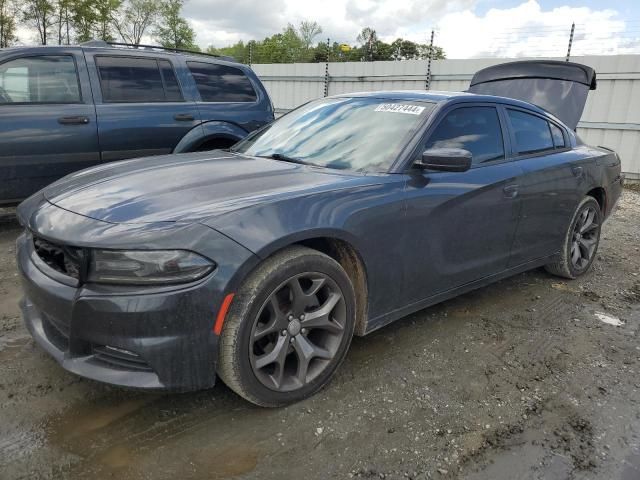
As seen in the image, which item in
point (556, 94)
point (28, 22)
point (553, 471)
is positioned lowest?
point (553, 471)

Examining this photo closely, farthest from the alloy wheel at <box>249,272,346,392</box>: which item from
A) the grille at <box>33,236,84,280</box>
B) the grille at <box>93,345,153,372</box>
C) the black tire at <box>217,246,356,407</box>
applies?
the grille at <box>33,236,84,280</box>

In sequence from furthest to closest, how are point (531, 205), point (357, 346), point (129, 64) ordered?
point (129, 64), point (531, 205), point (357, 346)

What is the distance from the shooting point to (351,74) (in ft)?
42.5

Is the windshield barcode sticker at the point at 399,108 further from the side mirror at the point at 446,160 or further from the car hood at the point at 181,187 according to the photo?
the car hood at the point at 181,187

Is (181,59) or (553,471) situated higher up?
(181,59)

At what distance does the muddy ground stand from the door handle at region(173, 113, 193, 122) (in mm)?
2769

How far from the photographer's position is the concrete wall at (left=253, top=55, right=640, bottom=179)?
31.4ft

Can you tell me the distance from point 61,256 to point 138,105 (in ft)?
11.3

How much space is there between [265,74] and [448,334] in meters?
13.3

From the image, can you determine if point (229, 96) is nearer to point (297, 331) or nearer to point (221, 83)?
point (221, 83)

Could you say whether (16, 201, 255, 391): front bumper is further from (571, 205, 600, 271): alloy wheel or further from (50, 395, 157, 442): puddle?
(571, 205, 600, 271): alloy wheel

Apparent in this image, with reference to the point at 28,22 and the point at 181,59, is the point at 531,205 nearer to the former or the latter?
the point at 181,59

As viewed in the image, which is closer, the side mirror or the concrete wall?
the side mirror

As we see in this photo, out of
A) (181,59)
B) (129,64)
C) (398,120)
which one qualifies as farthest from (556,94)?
(129,64)
